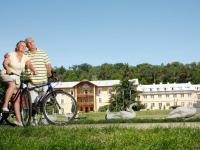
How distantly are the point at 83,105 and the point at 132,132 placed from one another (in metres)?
136

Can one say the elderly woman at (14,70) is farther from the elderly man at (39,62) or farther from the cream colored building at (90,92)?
the cream colored building at (90,92)

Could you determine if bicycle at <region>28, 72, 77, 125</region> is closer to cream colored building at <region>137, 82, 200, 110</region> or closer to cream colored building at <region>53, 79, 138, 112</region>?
cream colored building at <region>53, 79, 138, 112</region>

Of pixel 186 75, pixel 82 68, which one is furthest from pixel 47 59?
pixel 82 68

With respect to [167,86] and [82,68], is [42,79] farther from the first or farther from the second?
[82,68]

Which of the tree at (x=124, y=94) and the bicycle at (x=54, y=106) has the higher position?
the tree at (x=124, y=94)

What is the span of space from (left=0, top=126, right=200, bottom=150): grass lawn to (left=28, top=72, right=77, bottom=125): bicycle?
2.27 m

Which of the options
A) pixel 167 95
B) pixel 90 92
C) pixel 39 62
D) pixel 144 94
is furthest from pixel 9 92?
pixel 144 94

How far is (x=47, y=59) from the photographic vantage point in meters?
10.9

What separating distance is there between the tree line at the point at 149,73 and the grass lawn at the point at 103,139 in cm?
16273

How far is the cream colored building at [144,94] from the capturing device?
468 feet

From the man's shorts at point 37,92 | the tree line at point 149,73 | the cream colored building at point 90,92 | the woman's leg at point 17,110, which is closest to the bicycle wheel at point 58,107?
the man's shorts at point 37,92

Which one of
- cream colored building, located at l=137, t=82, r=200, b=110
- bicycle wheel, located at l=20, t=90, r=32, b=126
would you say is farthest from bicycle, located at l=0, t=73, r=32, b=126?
cream colored building, located at l=137, t=82, r=200, b=110

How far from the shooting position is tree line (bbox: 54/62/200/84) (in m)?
174

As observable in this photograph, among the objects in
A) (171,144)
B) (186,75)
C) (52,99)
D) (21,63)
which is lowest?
(171,144)
